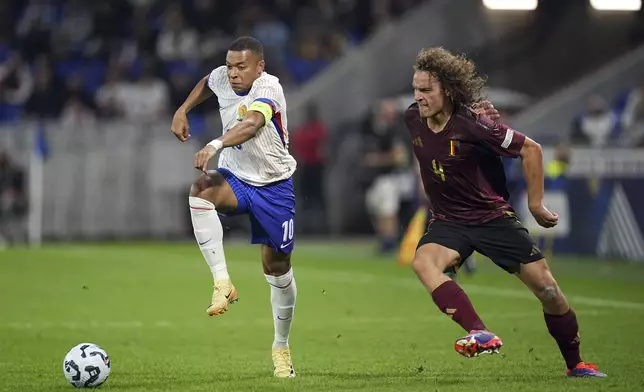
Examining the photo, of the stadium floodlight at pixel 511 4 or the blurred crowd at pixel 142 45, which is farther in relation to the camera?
the stadium floodlight at pixel 511 4

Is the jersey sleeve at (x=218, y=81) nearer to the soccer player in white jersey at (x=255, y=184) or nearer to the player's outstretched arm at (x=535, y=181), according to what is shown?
the soccer player in white jersey at (x=255, y=184)

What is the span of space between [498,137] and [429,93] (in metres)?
0.56

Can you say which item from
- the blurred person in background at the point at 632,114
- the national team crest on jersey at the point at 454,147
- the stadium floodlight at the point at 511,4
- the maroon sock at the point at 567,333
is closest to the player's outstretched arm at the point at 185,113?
the national team crest on jersey at the point at 454,147

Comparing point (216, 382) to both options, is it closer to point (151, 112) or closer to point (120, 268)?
point (120, 268)

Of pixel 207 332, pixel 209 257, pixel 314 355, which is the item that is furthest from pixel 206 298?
pixel 209 257

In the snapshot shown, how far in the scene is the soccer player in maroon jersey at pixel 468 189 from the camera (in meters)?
8.80

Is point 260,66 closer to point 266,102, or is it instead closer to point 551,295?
point 266,102

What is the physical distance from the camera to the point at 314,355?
35.3 ft

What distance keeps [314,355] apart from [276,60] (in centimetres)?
1806

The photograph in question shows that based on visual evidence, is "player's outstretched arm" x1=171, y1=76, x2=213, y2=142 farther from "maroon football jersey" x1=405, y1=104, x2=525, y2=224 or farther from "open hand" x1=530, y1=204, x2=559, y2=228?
"open hand" x1=530, y1=204, x2=559, y2=228

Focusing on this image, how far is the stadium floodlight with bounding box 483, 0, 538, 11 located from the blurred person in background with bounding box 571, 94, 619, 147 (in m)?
3.72

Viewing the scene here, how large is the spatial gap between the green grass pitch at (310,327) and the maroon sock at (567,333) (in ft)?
0.79

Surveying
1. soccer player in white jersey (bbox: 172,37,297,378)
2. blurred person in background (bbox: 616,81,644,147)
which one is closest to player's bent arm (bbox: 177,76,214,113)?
soccer player in white jersey (bbox: 172,37,297,378)

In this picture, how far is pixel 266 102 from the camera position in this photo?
30.0 ft
